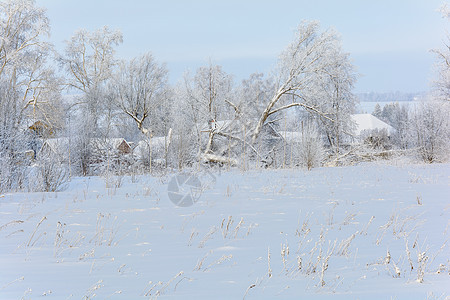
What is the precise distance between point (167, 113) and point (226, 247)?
23829 millimetres

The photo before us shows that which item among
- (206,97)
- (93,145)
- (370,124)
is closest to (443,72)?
(206,97)

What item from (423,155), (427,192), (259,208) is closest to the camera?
(259,208)

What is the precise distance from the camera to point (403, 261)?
3207 millimetres

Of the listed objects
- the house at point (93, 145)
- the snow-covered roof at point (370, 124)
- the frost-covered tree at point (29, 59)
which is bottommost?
the house at point (93, 145)

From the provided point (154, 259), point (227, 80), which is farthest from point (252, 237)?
point (227, 80)

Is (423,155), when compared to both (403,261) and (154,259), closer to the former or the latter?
(403,261)

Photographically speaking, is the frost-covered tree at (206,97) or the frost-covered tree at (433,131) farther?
the frost-covered tree at (206,97)

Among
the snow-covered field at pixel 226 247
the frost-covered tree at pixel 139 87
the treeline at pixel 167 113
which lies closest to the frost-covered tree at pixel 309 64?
the treeline at pixel 167 113

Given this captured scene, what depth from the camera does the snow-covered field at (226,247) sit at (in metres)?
2.53

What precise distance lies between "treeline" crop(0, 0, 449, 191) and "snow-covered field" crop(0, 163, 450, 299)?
385 cm

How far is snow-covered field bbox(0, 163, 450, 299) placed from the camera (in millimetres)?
2527

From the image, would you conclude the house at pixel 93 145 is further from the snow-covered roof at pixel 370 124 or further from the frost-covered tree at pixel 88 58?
the snow-covered roof at pixel 370 124

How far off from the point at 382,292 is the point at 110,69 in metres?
30.7

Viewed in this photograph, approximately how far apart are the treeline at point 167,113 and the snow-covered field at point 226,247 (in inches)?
152
